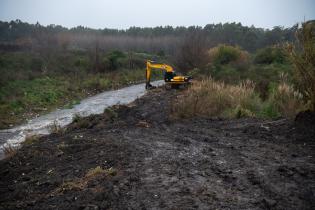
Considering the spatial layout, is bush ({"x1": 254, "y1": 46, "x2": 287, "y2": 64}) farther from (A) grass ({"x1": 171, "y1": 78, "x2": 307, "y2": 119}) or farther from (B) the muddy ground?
(B) the muddy ground

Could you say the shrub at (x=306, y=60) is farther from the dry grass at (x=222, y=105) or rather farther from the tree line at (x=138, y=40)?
the tree line at (x=138, y=40)

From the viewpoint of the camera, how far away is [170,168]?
20.1ft

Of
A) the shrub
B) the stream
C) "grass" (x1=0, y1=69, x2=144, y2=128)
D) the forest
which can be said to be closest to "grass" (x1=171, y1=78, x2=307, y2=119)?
the shrub

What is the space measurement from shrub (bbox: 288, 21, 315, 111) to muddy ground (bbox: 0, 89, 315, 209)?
2.39 feet

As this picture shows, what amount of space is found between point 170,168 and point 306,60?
4401mm

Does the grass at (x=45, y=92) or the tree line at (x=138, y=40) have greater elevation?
the tree line at (x=138, y=40)

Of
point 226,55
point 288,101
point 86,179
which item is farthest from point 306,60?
point 226,55

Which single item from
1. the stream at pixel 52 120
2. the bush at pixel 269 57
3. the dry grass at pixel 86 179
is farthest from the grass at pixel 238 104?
the bush at pixel 269 57

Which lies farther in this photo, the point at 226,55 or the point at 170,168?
the point at 226,55

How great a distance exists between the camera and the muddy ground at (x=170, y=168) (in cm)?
503

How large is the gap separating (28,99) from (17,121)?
3.48 m

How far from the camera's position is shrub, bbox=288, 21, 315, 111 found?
26.9 feet

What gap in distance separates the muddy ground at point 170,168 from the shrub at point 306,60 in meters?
0.73

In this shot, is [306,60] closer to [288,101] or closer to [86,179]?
[288,101]
